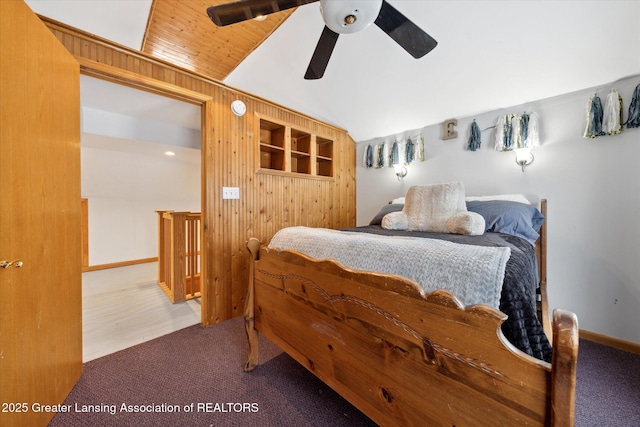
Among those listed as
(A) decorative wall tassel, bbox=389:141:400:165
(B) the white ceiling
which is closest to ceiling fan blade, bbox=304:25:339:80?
(B) the white ceiling

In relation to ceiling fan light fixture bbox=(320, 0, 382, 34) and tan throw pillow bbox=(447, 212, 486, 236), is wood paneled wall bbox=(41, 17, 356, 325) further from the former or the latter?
tan throw pillow bbox=(447, 212, 486, 236)

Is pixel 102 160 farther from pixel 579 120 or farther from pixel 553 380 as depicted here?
pixel 579 120

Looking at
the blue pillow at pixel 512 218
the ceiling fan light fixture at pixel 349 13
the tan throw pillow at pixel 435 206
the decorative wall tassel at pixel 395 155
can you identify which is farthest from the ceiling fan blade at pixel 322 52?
the decorative wall tassel at pixel 395 155

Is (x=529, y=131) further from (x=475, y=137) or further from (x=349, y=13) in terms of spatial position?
(x=349, y=13)

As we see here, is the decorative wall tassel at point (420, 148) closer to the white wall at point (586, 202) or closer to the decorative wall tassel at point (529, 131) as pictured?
the white wall at point (586, 202)

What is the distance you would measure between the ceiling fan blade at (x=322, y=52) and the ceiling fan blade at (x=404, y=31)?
0.24m

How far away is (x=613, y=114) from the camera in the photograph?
172 centimetres

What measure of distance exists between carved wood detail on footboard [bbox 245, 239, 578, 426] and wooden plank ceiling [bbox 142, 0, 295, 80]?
5.62 feet

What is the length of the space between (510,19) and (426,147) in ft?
4.15

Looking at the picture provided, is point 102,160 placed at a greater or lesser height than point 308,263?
greater

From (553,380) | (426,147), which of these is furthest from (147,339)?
(426,147)

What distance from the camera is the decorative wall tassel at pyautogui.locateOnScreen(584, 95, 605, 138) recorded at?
179cm

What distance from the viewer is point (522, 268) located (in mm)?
870

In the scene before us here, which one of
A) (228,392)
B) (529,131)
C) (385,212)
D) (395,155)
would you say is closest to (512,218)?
(529,131)
